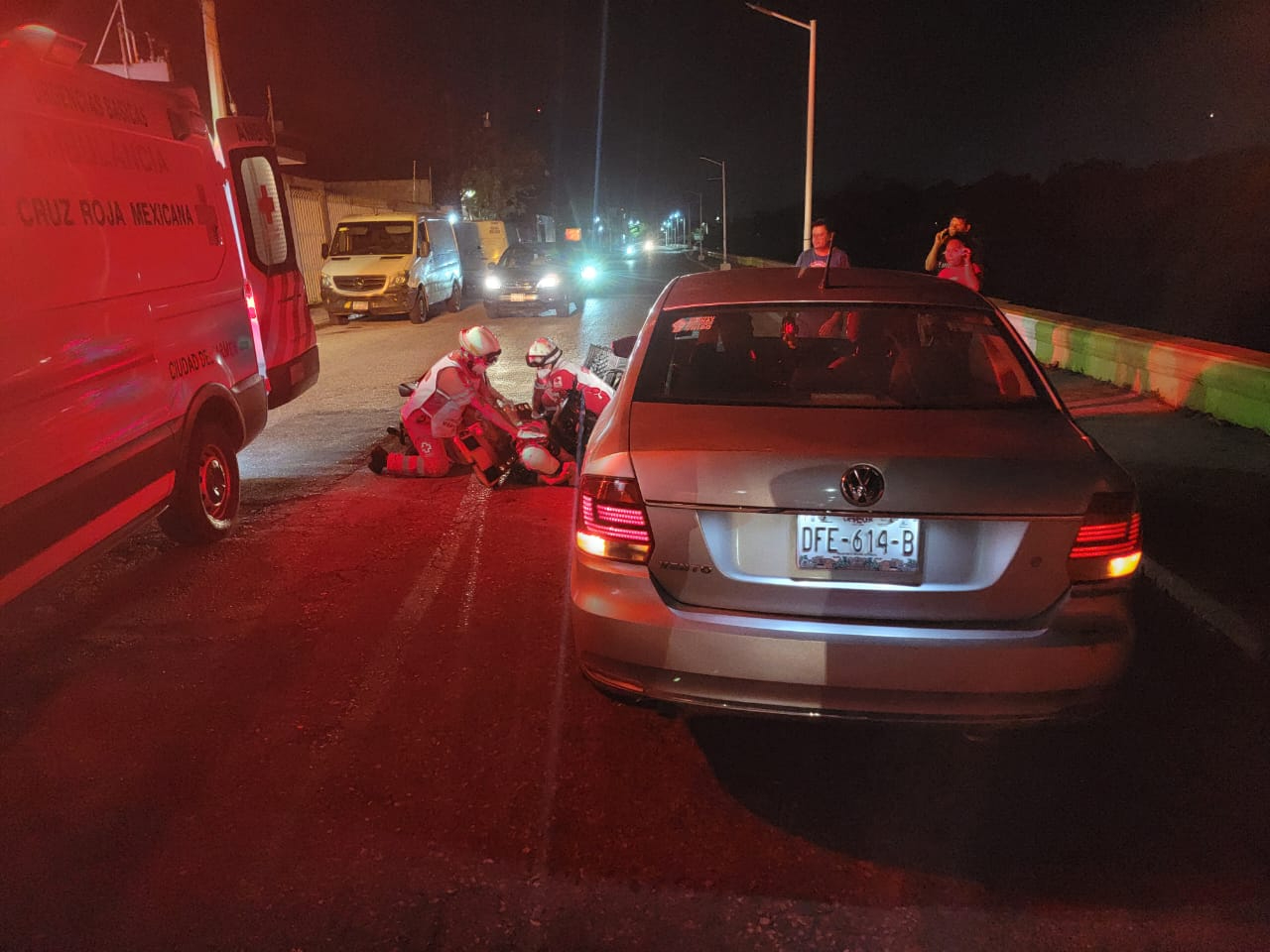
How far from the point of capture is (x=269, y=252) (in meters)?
7.43

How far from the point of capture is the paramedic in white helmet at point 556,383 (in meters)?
7.06

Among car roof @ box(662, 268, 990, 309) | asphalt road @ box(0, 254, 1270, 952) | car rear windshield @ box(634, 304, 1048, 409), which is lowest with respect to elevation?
asphalt road @ box(0, 254, 1270, 952)

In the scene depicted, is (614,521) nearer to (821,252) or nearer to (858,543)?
(858,543)

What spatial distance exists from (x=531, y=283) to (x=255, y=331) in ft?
43.6

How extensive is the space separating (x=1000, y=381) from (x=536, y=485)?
4.00 meters

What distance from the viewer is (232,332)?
5816 mm

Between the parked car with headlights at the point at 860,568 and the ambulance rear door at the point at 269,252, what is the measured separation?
17.1ft

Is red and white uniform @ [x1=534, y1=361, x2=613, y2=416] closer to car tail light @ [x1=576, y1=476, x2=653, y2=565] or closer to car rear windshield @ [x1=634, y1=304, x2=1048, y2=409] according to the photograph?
car rear windshield @ [x1=634, y1=304, x2=1048, y2=409]

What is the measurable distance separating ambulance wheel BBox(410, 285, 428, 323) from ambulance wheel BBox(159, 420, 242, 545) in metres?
14.2

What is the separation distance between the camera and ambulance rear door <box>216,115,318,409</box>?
714 centimetres

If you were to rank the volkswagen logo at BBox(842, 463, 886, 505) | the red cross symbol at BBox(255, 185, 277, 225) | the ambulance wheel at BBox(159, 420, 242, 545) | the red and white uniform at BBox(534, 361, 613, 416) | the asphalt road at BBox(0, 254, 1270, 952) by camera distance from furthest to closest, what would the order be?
the red cross symbol at BBox(255, 185, 277, 225), the red and white uniform at BBox(534, 361, 613, 416), the ambulance wheel at BBox(159, 420, 242, 545), the volkswagen logo at BBox(842, 463, 886, 505), the asphalt road at BBox(0, 254, 1270, 952)

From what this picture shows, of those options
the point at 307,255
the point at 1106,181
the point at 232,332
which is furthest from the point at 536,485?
the point at 1106,181

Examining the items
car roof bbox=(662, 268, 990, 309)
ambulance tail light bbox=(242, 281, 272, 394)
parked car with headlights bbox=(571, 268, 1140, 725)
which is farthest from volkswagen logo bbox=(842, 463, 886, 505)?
ambulance tail light bbox=(242, 281, 272, 394)

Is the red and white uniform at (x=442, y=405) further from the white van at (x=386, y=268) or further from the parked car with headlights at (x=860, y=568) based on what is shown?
A: the white van at (x=386, y=268)
